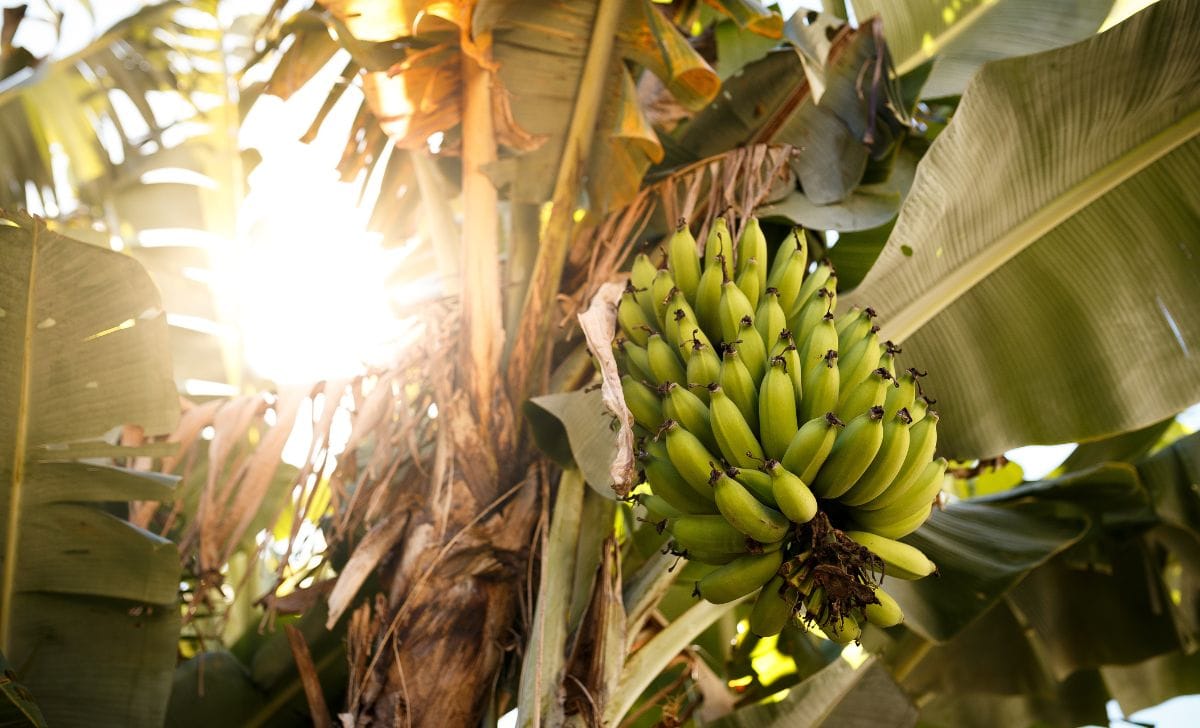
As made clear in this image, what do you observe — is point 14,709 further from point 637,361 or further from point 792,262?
point 792,262

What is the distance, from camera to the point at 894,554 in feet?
3.84

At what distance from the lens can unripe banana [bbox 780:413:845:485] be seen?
3.67 feet

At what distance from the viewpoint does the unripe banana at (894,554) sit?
117 cm

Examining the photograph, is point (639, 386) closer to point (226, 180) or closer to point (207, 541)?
point (207, 541)

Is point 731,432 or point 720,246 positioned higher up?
point 720,246

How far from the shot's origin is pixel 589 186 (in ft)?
6.67

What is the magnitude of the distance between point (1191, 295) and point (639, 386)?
4.22ft

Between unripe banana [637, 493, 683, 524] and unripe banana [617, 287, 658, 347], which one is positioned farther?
unripe banana [617, 287, 658, 347]

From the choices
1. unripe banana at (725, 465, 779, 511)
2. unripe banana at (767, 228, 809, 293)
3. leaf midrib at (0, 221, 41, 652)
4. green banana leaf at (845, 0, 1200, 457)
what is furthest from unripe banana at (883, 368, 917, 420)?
leaf midrib at (0, 221, 41, 652)

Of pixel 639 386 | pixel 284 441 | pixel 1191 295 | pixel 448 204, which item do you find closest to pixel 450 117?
pixel 448 204

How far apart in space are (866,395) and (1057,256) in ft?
3.17

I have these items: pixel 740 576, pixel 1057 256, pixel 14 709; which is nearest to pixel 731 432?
pixel 740 576

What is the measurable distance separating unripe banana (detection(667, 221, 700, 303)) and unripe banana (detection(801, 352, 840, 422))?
341 millimetres

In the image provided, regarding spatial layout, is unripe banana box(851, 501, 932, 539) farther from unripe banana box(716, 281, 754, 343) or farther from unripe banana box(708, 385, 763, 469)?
unripe banana box(716, 281, 754, 343)
